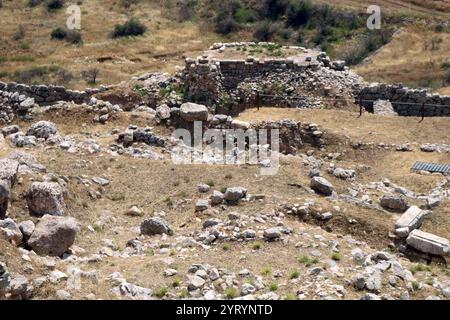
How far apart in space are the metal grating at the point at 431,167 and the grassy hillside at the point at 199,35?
14240 mm

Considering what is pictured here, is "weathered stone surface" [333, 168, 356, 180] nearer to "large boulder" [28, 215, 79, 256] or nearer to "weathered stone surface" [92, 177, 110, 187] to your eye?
"weathered stone surface" [92, 177, 110, 187]

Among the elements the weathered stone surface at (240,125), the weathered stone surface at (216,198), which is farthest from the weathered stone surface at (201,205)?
the weathered stone surface at (240,125)

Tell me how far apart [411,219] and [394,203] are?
42.3 inches

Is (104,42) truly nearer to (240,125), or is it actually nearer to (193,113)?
(193,113)

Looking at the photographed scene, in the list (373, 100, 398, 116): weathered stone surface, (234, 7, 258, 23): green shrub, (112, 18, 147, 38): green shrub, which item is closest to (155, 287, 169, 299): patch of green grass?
(373, 100, 398, 116): weathered stone surface

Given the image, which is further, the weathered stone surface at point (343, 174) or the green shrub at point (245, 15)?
the green shrub at point (245, 15)

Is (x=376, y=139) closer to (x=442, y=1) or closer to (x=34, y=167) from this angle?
(x=34, y=167)

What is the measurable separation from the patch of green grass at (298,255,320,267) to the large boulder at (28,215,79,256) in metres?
4.12

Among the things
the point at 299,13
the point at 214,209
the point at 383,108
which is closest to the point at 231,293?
the point at 214,209

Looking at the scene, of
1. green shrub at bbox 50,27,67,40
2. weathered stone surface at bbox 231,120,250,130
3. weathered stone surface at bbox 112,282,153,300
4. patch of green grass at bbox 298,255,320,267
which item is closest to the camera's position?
weathered stone surface at bbox 112,282,153,300

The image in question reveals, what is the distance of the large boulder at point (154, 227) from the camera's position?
1334 cm

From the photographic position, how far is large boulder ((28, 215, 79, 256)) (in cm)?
1171

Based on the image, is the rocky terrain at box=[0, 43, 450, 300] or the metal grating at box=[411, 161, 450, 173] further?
the metal grating at box=[411, 161, 450, 173]

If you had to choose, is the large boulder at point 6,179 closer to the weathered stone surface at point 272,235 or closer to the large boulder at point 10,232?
the large boulder at point 10,232
